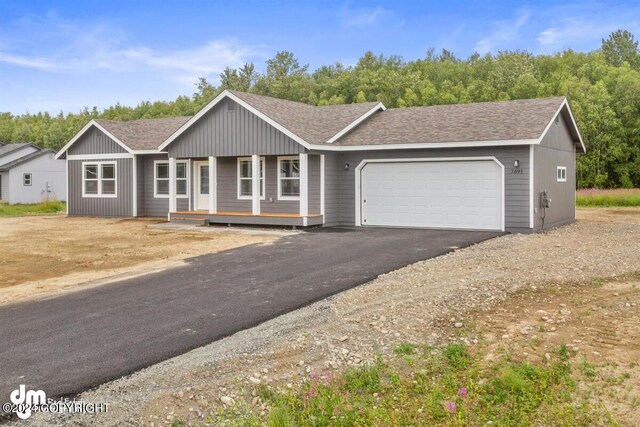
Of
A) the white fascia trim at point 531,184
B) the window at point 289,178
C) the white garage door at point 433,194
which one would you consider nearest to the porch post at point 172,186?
the window at point 289,178

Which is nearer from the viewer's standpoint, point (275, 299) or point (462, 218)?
point (275, 299)

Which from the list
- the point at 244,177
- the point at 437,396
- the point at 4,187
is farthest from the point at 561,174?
the point at 4,187

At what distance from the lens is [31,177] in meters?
→ 39.2

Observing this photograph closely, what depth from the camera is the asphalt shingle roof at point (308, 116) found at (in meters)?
19.2

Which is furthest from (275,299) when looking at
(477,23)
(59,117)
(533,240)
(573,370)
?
(59,117)

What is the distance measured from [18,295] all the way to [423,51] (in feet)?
241

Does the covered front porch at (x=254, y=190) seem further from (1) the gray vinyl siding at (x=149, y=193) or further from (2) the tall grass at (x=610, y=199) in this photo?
(2) the tall grass at (x=610, y=199)

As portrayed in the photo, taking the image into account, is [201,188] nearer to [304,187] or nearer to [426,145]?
[304,187]

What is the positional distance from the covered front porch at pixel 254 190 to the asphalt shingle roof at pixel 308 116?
88 cm

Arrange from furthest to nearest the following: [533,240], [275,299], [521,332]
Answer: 1. [533,240]
2. [275,299]
3. [521,332]

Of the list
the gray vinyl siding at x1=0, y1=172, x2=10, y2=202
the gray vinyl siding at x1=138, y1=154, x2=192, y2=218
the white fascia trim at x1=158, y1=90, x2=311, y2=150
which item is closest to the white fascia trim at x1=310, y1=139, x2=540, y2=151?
the white fascia trim at x1=158, y1=90, x2=311, y2=150

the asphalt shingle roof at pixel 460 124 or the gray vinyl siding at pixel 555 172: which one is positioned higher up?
the asphalt shingle roof at pixel 460 124

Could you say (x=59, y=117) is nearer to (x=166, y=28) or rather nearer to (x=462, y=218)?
(x=166, y=28)

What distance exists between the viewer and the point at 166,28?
2642 cm
